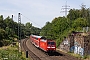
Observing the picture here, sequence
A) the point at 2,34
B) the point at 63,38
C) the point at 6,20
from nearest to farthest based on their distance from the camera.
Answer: the point at 63,38 → the point at 2,34 → the point at 6,20

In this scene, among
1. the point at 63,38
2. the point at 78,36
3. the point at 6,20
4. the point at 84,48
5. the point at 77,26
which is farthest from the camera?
the point at 6,20

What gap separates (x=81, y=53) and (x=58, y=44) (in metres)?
18.3

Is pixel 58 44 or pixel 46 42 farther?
pixel 58 44

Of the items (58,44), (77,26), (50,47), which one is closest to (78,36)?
(50,47)

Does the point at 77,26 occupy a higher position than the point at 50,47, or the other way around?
the point at 77,26

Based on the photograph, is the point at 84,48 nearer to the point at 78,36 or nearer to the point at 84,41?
the point at 84,41

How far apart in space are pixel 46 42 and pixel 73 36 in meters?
8.17

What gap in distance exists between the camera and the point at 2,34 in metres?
80.1

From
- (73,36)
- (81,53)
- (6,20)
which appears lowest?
(81,53)

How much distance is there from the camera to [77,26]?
217ft

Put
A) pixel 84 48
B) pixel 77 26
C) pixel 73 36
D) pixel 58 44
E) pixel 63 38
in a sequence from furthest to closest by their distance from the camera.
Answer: pixel 77 26
pixel 58 44
pixel 63 38
pixel 73 36
pixel 84 48

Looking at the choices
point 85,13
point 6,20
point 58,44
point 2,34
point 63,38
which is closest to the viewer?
point 63,38

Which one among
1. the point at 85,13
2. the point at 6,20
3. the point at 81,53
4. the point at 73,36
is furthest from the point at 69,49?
the point at 6,20

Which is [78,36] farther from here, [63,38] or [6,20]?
[6,20]
